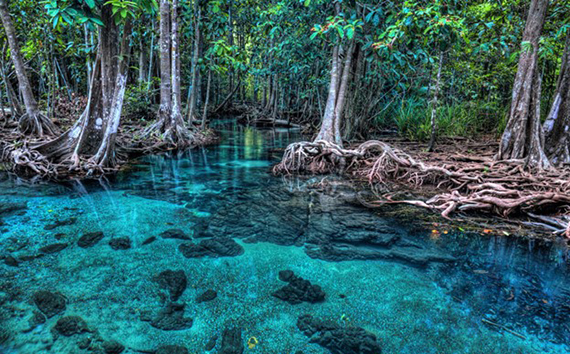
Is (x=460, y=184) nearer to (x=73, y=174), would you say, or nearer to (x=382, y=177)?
(x=382, y=177)

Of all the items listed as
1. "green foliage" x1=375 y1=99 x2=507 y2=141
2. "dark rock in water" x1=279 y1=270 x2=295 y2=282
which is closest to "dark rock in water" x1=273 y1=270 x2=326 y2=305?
"dark rock in water" x1=279 y1=270 x2=295 y2=282

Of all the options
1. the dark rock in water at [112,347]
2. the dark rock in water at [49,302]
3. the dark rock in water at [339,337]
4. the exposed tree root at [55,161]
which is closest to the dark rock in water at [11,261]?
the dark rock in water at [49,302]

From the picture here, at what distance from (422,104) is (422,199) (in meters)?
8.75

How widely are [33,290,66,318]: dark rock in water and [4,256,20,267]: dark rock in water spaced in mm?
813

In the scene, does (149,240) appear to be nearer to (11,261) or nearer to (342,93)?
(11,261)

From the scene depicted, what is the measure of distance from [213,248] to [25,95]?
319 inches

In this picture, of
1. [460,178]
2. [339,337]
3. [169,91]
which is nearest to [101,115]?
[169,91]

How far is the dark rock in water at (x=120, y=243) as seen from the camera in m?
4.08

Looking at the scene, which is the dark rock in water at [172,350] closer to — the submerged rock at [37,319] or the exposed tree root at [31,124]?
the submerged rock at [37,319]

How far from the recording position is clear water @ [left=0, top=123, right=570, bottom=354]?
264cm

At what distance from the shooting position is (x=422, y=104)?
43.5ft

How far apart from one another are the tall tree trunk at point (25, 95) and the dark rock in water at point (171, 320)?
27.8ft

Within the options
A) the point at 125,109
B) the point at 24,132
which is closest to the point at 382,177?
the point at 24,132

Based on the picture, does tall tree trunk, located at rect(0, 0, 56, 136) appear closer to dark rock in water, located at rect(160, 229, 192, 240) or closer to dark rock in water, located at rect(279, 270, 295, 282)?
dark rock in water, located at rect(160, 229, 192, 240)
